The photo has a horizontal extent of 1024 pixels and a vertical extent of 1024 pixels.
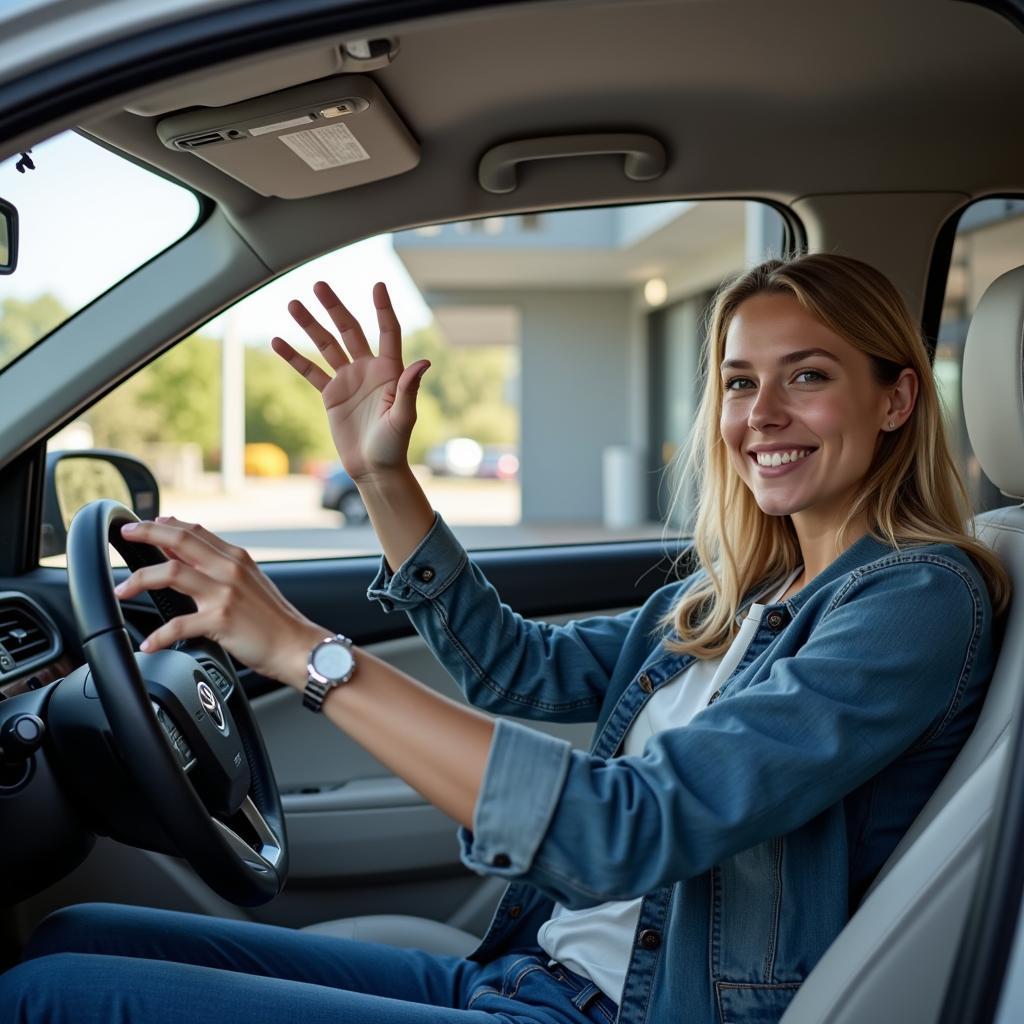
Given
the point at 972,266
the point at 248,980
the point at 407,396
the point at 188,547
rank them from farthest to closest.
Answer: the point at 972,266, the point at 407,396, the point at 248,980, the point at 188,547

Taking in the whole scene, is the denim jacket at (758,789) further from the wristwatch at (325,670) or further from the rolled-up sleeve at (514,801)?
the wristwatch at (325,670)

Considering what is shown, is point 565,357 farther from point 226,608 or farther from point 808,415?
point 226,608

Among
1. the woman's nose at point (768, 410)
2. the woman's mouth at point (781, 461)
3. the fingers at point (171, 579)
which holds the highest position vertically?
the woman's nose at point (768, 410)

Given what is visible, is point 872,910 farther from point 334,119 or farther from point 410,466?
point 334,119

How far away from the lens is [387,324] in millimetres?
1570

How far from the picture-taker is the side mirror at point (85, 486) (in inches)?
86.9

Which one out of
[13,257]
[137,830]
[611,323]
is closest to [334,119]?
[13,257]

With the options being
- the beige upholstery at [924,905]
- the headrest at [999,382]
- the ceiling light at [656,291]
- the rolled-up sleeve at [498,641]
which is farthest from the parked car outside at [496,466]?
the beige upholstery at [924,905]

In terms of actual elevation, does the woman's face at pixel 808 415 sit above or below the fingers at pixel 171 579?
above

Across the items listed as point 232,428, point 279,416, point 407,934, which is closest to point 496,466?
point 279,416

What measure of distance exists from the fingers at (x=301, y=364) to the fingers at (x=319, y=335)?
0.07 feet

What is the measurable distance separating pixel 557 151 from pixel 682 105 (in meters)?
0.23

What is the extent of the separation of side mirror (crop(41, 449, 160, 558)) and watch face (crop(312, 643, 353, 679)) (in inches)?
44.7

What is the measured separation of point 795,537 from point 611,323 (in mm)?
13374
